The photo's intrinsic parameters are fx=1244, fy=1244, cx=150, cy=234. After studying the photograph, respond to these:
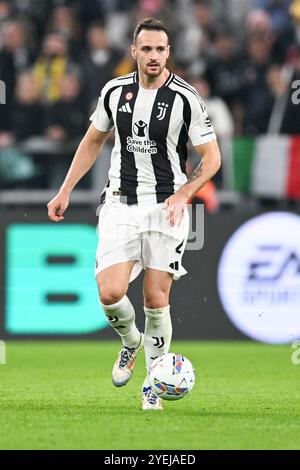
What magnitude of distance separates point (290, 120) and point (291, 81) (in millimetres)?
448

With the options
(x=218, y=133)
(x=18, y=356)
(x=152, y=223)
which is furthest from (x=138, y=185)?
(x=218, y=133)

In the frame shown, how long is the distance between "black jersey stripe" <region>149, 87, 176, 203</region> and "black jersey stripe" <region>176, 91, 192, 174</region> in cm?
8

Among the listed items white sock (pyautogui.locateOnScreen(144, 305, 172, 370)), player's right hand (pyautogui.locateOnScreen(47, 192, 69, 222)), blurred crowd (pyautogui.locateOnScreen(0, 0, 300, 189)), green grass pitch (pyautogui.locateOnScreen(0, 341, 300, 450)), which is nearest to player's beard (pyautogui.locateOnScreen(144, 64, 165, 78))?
player's right hand (pyautogui.locateOnScreen(47, 192, 69, 222))

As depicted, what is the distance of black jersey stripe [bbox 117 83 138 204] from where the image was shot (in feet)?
25.3

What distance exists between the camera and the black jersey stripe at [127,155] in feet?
25.3

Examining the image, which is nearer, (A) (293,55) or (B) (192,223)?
(B) (192,223)

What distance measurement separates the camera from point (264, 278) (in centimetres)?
1262

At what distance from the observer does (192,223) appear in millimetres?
12492

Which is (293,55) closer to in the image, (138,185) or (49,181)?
(49,181)

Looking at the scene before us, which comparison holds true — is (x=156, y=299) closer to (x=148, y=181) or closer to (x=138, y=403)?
(x=148, y=181)

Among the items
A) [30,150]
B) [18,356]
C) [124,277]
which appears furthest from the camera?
[30,150]

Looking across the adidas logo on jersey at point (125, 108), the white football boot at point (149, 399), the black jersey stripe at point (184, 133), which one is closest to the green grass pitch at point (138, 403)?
the white football boot at point (149, 399)

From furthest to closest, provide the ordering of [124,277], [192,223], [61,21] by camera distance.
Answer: [61,21] → [192,223] → [124,277]

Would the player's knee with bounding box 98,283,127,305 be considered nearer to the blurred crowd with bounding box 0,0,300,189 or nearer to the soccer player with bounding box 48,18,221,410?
the soccer player with bounding box 48,18,221,410
